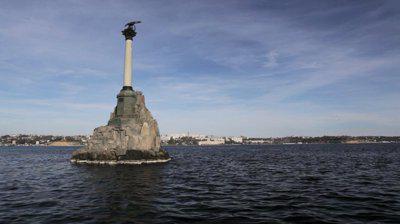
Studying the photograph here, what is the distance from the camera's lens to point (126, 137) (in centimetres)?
7062

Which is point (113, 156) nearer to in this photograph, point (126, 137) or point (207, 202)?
point (126, 137)

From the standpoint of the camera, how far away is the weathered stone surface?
70.3 m

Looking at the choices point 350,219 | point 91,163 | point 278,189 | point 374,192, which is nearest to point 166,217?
point 350,219

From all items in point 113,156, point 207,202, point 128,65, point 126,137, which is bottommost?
point 207,202

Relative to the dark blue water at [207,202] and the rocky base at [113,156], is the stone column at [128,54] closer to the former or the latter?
the rocky base at [113,156]

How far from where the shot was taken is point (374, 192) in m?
27.8

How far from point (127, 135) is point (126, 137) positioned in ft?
1.80

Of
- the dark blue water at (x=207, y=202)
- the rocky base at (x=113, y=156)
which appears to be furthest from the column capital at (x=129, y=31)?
the dark blue water at (x=207, y=202)

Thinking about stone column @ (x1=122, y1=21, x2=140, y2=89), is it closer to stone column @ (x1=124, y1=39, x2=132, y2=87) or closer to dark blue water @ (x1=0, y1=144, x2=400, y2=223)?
stone column @ (x1=124, y1=39, x2=132, y2=87)

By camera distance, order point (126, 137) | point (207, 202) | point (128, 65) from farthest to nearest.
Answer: point (128, 65) < point (126, 137) < point (207, 202)

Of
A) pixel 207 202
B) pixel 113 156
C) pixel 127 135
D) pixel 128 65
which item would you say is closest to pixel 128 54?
pixel 128 65

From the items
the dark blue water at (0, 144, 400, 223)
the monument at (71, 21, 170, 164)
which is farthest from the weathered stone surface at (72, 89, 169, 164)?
the dark blue water at (0, 144, 400, 223)

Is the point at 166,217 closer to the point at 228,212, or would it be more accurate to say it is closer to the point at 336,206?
the point at 228,212

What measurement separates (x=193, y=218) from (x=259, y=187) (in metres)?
13.4
